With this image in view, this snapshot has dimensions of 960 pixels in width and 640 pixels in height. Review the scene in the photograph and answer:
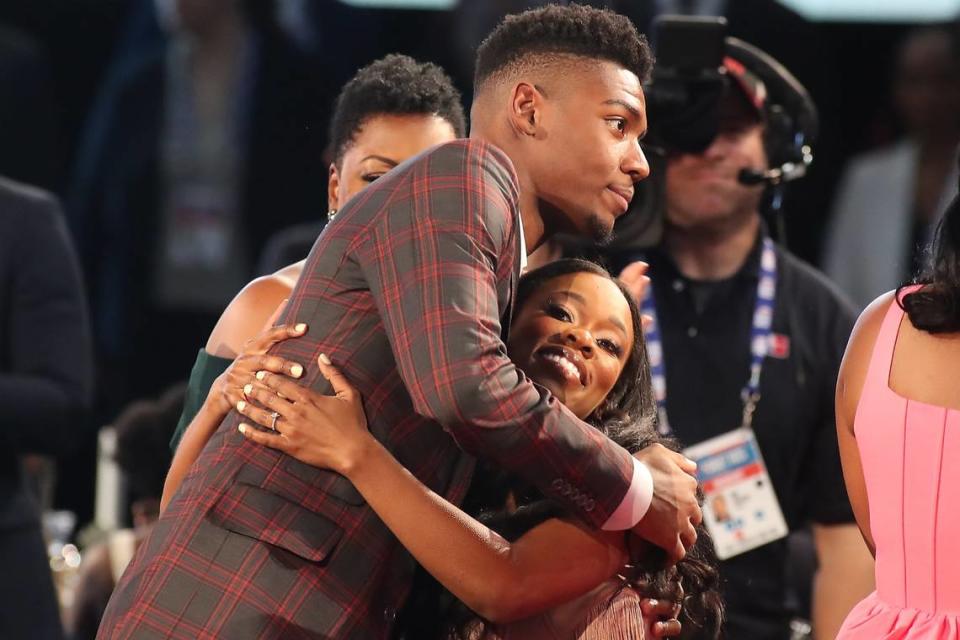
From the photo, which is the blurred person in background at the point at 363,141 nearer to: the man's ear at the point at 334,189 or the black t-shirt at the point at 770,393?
the man's ear at the point at 334,189

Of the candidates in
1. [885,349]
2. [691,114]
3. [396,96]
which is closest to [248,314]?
[396,96]

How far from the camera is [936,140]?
209 inches

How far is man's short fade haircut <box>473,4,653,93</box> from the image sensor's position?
232 cm

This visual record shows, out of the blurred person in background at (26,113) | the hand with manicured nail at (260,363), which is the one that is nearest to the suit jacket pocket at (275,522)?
the hand with manicured nail at (260,363)

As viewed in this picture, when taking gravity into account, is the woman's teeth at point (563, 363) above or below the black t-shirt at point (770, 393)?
above

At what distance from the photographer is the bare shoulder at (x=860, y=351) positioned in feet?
7.45

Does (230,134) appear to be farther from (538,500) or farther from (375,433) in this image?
(375,433)

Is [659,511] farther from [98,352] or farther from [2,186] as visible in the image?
[98,352]

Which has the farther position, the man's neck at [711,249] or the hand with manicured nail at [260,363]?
the man's neck at [711,249]

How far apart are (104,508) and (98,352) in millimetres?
744

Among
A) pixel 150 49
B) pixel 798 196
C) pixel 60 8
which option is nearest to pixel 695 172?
pixel 798 196

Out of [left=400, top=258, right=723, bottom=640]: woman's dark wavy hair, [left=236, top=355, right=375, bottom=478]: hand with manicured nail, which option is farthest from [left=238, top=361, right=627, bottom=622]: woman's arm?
[left=400, top=258, right=723, bottom=640]: woman's dark wavy hair

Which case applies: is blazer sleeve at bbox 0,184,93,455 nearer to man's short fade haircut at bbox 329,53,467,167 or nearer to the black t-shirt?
man's short fade haircut at bbox 329,53,467,167

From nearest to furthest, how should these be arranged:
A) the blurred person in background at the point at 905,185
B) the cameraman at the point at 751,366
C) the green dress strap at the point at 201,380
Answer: the green dress strap at the point at 201,380
the cameraman at the point at 751,366
the blurred person in background at the point at 905,185
